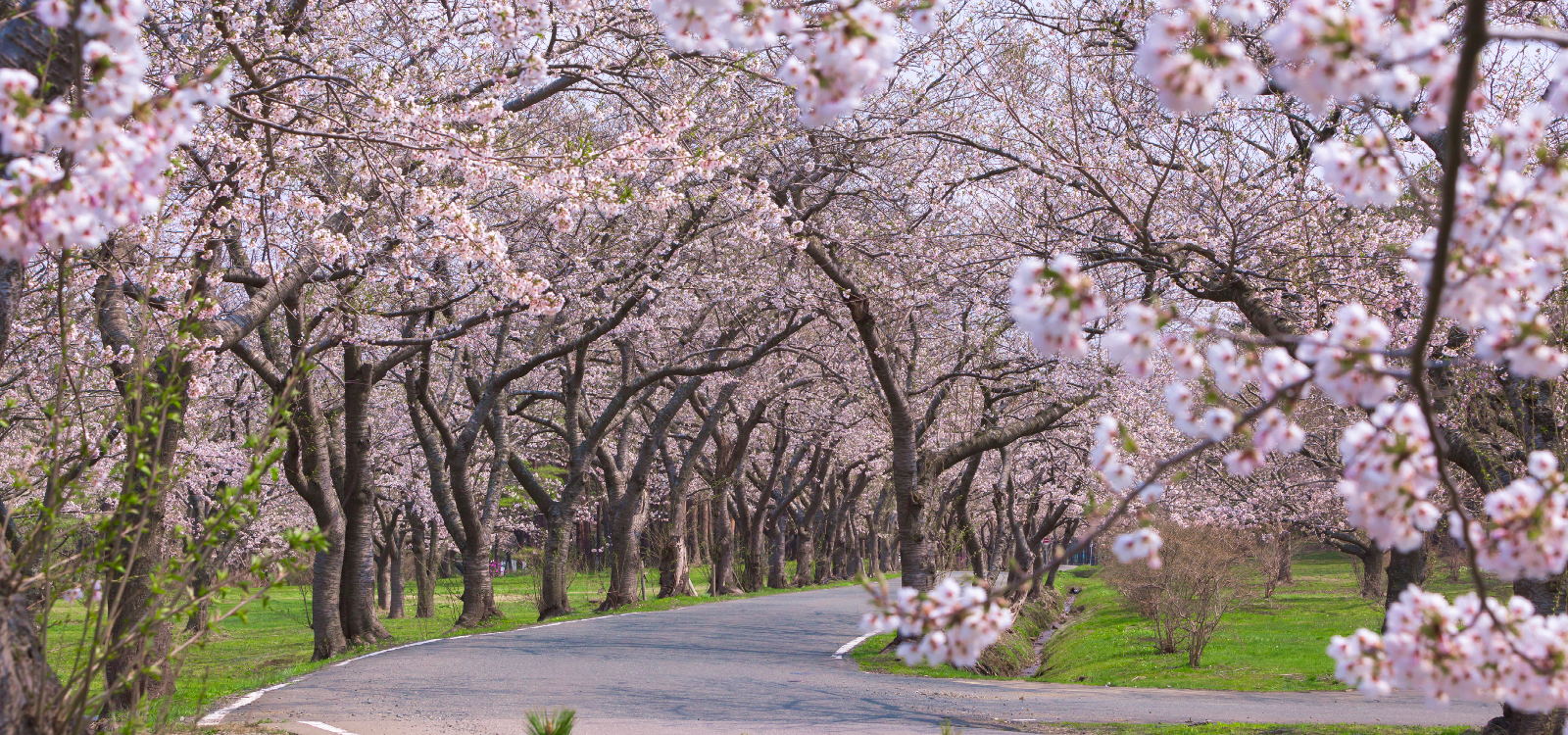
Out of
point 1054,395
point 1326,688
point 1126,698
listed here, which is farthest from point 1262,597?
point 1126,698

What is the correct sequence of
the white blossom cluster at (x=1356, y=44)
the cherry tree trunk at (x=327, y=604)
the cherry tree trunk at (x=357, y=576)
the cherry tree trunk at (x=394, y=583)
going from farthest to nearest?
1. the cherry tree trunk at (x=394, y=583)
2. the cherry tree trunk at (x=357, y=576)
3. the cherry tree trunk at (x=327, y=604)
4. the white blossom cluster at (x=1356, y=44)

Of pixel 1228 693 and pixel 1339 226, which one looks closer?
A: pixel 1339 226

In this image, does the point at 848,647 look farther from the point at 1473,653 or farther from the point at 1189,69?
the point at 1189,69

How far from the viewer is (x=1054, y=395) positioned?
57.9 ft

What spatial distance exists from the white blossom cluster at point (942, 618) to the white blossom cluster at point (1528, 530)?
1.06 m

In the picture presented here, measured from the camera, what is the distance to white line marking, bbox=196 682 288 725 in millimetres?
8641

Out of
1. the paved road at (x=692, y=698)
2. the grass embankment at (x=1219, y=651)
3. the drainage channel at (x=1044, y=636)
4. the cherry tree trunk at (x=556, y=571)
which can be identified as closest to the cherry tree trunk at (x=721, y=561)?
the cherry tree trunk at (x=556, y=571)

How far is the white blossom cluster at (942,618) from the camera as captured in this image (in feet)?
8.68

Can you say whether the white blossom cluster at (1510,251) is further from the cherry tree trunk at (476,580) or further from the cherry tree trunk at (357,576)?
the cherry tree trunk at (476,580)

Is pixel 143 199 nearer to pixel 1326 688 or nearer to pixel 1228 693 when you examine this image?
pixel 1228 693

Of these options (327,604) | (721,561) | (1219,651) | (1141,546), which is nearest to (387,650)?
(327,604)

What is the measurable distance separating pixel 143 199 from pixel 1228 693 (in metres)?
13.0

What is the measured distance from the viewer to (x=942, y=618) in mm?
2662

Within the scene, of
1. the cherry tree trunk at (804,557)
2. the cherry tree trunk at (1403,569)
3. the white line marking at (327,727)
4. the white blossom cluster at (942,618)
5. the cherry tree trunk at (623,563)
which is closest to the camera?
the white blossom cluster at (942,618)
